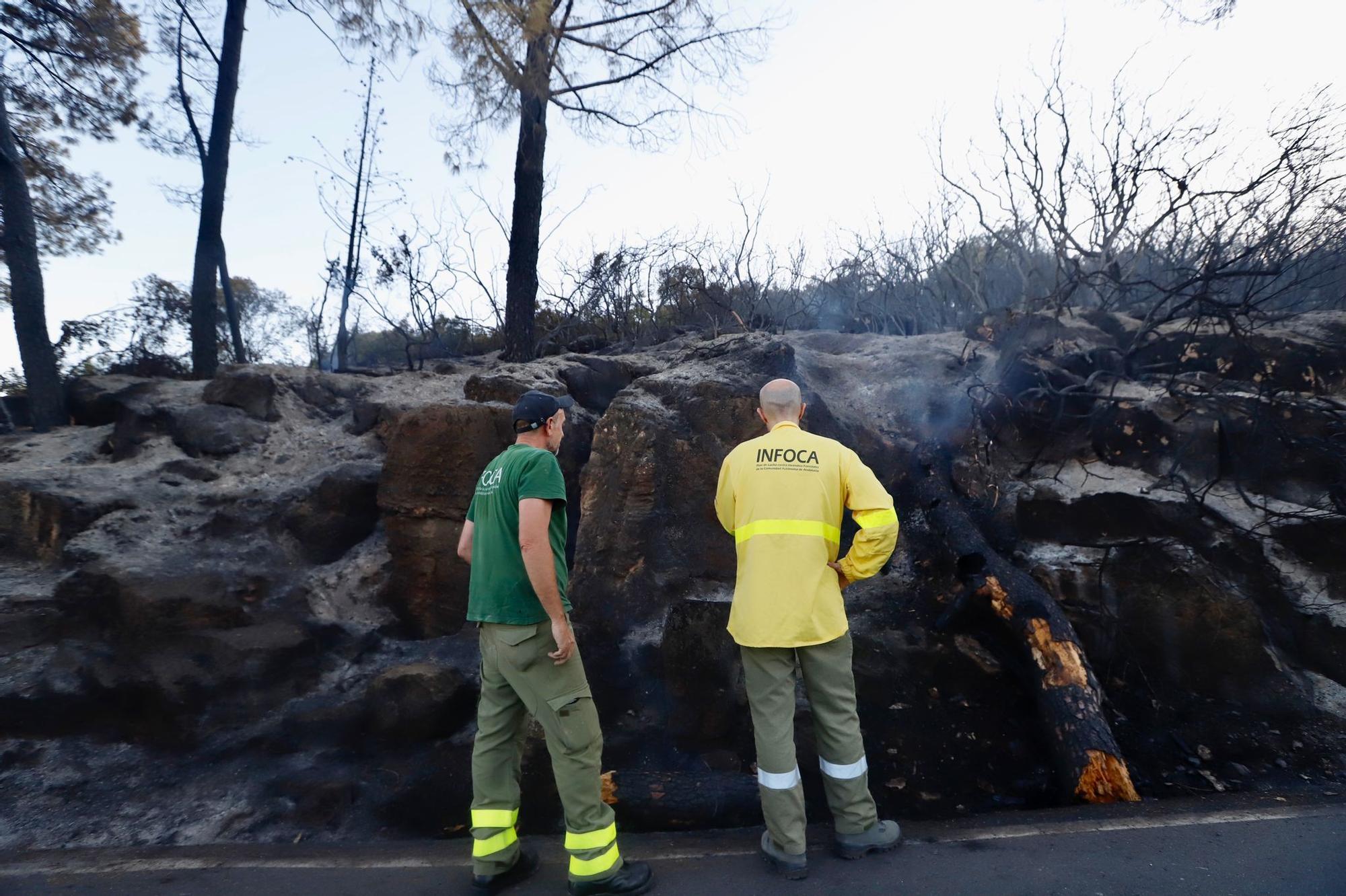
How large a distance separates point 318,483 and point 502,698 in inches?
164

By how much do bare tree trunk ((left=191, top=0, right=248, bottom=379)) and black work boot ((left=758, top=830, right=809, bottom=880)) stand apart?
28.7 feet

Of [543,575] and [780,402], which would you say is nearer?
[543,575]

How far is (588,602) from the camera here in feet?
17.4

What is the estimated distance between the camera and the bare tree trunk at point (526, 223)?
917 centimetres

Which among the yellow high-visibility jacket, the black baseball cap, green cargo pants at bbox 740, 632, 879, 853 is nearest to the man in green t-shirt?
the black baseball cap

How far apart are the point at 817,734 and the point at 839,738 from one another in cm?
10

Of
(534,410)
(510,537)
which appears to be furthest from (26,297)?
(510,537)

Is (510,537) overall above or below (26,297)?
below

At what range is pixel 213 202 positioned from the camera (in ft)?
30.2

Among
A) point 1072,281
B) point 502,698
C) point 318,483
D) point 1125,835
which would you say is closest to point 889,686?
point 1125,835

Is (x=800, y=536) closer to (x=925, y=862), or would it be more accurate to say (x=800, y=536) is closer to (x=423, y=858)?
(x=925, y=862)

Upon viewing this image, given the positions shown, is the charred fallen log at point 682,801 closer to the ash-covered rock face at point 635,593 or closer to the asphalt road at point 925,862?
the ash-covered rock face at point 635,593

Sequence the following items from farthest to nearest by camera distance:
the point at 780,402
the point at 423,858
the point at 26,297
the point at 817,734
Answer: the point at 26,297
the point at 780,402
the point at 423,858
the point at 817,734

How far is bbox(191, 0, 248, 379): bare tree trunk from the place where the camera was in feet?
29.3
